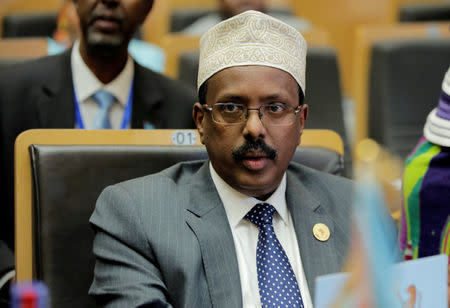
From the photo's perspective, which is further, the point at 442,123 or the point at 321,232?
the point at 442,123

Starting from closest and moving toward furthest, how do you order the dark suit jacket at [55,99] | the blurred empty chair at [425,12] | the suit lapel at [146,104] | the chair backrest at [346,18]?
the dark suit jacket at [55,99] < the suit lapel at [146,104] < the blurred empty chair at [425,12] < the chair backrest at [346,18]

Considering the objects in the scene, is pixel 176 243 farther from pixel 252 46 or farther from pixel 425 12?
pixel 425 12

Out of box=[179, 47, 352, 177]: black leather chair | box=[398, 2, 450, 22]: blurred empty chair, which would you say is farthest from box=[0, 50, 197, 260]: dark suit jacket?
box=[398, 2, 450, 22]: blurred empty chair

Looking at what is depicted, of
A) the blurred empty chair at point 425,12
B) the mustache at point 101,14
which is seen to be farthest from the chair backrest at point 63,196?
the blurred empty chair at point 425,12

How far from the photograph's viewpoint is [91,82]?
225 centimetres

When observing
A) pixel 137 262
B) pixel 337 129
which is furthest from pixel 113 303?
pixel 337 129

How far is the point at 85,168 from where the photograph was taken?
1670mm

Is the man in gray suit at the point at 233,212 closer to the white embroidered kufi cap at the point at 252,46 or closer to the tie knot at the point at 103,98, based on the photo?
the white embroidered kufi cap at the point at 252,46

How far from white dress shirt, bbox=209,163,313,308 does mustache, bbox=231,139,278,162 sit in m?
0.11

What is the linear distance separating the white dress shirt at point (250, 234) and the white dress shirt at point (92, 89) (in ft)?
2.30

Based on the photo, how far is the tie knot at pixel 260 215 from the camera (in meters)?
1.55

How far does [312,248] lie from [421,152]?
455 mm

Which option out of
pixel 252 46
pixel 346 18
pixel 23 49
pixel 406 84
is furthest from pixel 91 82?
pixel 346 18

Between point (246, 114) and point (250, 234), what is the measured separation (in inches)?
9.6
